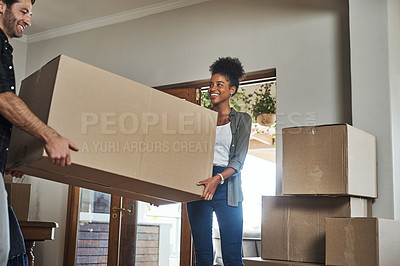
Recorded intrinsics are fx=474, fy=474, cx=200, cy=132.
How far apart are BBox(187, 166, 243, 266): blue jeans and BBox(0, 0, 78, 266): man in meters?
0.87

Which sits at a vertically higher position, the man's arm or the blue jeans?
the man's arm

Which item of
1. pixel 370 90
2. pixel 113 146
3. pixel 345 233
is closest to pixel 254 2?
pixel 370 90

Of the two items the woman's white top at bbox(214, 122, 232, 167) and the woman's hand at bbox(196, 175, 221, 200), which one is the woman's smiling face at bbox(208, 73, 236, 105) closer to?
the woman's white top at bbox(214, 122, 232, 167)

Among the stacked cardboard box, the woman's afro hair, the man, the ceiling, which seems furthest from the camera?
the ceiling

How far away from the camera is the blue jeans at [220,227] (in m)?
2.16

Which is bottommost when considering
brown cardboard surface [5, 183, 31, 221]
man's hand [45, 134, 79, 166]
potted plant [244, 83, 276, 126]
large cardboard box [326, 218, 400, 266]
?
large cardboard box [326, 218, 400, 266]

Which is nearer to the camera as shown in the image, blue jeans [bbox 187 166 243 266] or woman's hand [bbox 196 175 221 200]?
woman's hand [bbox 196 175 221 200]

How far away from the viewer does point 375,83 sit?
110 inches

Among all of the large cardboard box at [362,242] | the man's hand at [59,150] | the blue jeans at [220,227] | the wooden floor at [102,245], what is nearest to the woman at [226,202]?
the blue jeans at [220,227]

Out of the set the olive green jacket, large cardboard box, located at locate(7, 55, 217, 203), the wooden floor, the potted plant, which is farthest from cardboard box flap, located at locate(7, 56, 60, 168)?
the potted plant

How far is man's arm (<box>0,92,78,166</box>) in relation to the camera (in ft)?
4.67

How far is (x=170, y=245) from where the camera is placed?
3861mm

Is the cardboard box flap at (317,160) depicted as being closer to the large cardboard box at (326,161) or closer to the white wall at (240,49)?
A: the large cardboard box at (326,161)

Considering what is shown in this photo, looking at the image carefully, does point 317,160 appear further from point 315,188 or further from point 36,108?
point 36,108
